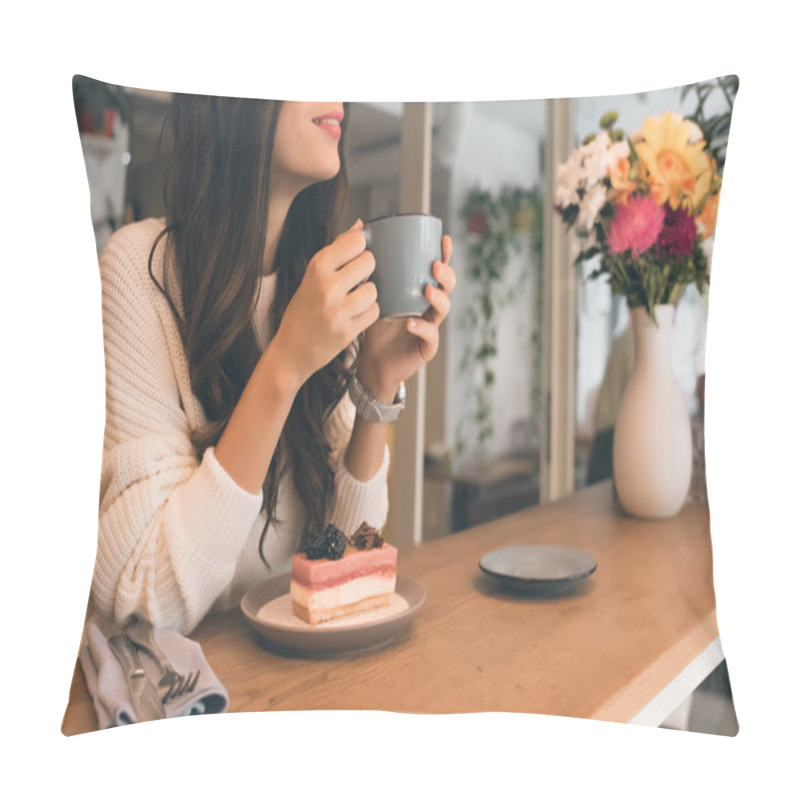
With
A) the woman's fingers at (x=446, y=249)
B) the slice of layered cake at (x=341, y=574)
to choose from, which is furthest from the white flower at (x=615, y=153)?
the slice of layered cake at (x=341, y=574)

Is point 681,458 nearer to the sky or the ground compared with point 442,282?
nearer to the ground

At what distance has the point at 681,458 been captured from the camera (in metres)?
1.16

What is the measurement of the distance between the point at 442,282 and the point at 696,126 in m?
0.38

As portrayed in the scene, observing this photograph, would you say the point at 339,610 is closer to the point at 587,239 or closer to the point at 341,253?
the point at 341,253

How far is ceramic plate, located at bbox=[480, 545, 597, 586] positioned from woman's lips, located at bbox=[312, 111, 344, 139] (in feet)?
1.93

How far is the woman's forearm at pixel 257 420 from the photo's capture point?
3.57 ft

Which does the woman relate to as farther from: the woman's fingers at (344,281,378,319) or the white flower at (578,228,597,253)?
the white flower at (578,228,597,253)

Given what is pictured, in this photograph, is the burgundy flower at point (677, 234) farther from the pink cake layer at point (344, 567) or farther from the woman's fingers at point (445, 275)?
the pink cake layer at point (344, 567)

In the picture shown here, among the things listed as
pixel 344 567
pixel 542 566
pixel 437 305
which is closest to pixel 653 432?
pixel 542 566

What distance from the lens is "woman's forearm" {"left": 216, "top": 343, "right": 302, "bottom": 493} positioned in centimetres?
109

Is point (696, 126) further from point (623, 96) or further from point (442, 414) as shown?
point (442, 414)

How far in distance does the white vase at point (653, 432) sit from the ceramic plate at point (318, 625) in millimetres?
321

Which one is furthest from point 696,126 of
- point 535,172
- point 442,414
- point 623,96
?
point 442,414

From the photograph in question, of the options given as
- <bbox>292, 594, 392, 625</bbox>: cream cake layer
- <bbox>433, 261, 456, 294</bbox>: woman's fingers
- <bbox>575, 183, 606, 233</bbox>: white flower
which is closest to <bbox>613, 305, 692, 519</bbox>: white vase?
<bbox>575, 183, 606, 233</bbox>: white flower
